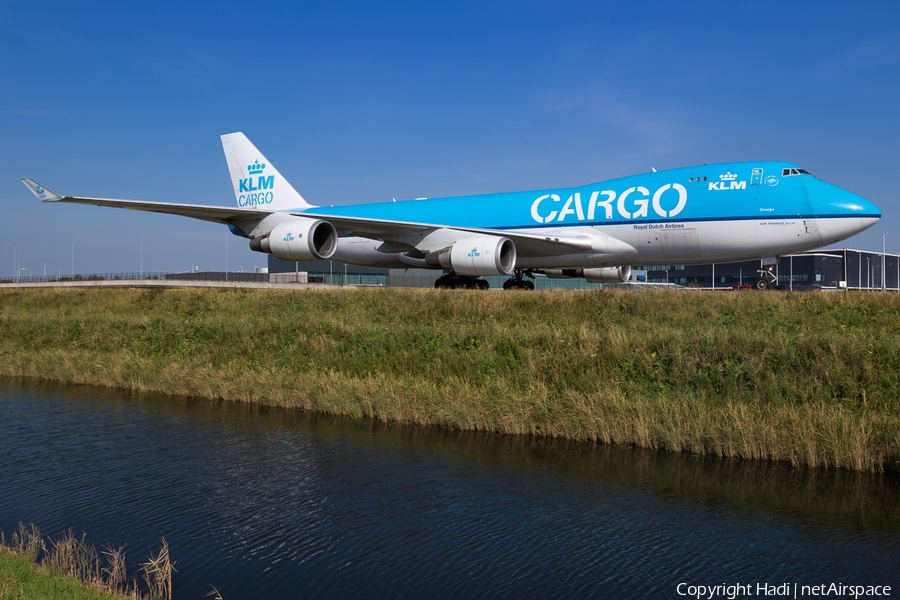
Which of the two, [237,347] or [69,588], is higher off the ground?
[237,347]

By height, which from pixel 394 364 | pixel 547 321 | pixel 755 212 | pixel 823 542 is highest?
pixel 755 212

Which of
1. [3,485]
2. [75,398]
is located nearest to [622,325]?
[3,485]

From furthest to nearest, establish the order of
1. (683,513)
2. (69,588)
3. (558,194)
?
(558,194) < (683,513) < (69,588)

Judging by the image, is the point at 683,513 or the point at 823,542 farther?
the point at 683,513

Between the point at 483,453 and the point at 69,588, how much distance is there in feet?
23.9

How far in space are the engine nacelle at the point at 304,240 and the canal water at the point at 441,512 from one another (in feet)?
35.4

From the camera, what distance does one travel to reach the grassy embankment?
11.3 metres

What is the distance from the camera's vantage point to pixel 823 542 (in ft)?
24.7

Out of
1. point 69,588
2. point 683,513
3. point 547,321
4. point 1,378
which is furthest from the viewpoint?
point 1,378

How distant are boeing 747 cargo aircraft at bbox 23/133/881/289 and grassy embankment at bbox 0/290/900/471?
3.13 metres

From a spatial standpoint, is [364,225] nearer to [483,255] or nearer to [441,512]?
[483,255]

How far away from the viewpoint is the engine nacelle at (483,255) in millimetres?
22297

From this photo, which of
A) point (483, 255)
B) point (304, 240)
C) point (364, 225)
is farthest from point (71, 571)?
point (364, 225)

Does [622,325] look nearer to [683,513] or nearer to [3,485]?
[683,513]
